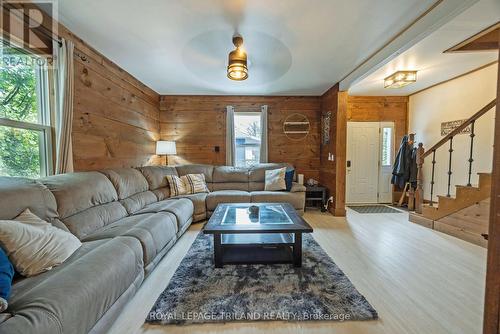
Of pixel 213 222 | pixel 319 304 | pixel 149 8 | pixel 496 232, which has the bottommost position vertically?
pixel 319 304

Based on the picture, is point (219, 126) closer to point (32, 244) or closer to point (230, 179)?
point (230, 179)

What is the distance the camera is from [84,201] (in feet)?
6.30

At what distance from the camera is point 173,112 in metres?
4.63

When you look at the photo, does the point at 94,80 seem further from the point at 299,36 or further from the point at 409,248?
the point at 409,248

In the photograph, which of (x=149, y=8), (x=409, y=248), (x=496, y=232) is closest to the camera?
Result: (x=496, y=232)

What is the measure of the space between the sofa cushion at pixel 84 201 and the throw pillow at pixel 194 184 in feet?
4.70

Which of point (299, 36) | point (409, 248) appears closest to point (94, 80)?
point (299, 36)

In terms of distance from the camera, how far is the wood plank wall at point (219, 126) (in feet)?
15.2

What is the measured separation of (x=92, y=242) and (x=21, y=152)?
115cm

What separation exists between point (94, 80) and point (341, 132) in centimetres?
387

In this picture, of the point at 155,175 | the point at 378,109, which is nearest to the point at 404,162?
the point at 378,109

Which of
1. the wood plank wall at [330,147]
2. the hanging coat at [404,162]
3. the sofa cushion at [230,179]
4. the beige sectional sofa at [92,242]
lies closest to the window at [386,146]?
the hanging coat at [404,162]

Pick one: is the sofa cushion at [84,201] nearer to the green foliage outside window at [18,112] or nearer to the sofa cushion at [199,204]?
the green foliage outside window at [18,112]

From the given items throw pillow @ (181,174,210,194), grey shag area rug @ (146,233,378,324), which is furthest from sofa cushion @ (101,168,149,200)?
grey shag area rug @ (146,233,378,324)
